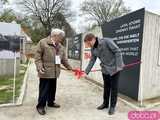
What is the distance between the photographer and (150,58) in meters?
7.38

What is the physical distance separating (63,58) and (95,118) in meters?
1.58

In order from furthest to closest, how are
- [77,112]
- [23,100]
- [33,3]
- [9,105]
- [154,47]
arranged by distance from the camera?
[33,3], [154,47], [23,100], [9,105], [77,112]

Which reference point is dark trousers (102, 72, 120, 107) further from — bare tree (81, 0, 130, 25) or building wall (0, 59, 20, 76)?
bare tree (81, 0, 130, 25)

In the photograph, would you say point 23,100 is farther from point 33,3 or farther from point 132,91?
point 33,3

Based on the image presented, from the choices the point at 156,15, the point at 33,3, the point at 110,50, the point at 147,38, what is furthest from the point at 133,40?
the point at 33,3

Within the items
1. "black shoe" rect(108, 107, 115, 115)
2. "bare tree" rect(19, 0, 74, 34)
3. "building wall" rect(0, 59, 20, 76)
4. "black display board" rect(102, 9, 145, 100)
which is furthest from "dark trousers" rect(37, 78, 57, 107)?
"bare tree" rect(19, 0, 74, 34)

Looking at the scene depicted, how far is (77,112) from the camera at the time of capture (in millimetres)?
5898

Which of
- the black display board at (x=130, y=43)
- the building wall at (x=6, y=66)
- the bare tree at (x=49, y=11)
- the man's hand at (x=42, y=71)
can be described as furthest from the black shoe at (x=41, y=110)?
the bare tree at (x=49, y=11)

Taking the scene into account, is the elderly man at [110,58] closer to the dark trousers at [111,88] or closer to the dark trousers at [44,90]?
the dark trousers at [111,88]

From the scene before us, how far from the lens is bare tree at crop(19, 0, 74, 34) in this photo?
4731 cm

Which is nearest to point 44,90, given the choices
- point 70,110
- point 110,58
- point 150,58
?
point 70,110

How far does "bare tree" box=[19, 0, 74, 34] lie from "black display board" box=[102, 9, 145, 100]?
129ft

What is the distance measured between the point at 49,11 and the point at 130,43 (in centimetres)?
4154

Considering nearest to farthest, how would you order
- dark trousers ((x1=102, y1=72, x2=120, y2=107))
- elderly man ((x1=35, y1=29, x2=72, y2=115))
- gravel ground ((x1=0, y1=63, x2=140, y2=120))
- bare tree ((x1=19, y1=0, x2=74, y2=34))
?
gravel ground ((x1=0, y1=63, x2=140, y2=120)) < elderly man ((x1=35, y1=29, x2=72, y2=115)) < dark trousers ((x1=102, y1=72, x2=120, y2=107)) < bare tree ((x1=19, y1=0, x2=74, y2=34))
